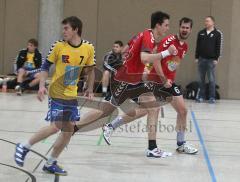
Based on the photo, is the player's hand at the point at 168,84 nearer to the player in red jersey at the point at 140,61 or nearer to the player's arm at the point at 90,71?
the player in red jersey at the point at 140,61

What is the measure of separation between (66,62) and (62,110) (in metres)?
0.53

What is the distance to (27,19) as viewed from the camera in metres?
14.6

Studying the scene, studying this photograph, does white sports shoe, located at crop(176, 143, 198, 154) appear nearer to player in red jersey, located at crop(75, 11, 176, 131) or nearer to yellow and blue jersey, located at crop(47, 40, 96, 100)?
player in red jersey, located at crop(75, 11, 176, 131)

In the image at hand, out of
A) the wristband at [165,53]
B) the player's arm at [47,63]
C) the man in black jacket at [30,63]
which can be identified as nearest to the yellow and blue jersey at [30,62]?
the man in black jacket at [30,63]

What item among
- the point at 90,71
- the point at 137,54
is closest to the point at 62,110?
the point at 90,71

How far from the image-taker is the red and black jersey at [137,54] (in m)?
6.26

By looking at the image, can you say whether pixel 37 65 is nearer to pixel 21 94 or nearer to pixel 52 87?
pixel 21 94

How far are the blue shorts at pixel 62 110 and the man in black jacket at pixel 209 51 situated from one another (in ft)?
25.2

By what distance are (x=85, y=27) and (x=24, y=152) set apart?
9115 millimetres

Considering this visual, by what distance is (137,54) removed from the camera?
6.45m

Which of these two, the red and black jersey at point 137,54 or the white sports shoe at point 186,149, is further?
the white sports shoe at point 186,149

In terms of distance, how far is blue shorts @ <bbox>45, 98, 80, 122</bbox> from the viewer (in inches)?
217

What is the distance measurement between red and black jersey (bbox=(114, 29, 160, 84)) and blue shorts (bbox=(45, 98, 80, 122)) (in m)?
1.25

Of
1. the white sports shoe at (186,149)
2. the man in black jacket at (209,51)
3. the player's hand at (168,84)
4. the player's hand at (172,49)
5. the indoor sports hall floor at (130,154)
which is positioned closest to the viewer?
the indoor sports hall floor at (130,154)
